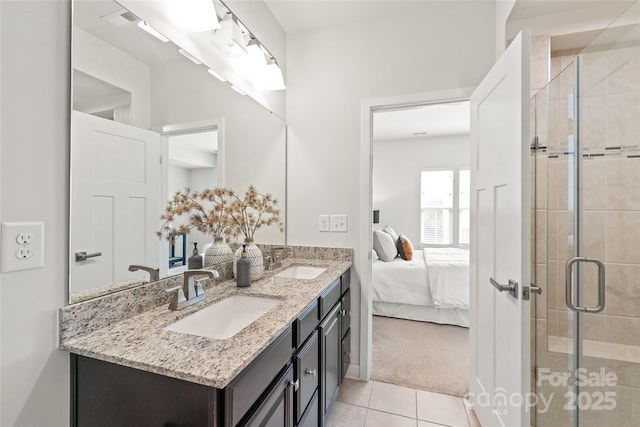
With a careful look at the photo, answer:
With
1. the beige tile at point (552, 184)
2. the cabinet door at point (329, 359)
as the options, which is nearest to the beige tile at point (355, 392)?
the cabinet door at point (329, 359)

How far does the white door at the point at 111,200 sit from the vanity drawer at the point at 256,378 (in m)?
0.60

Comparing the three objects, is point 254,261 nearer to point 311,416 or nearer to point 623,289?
point 311,416

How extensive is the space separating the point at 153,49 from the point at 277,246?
1430mm

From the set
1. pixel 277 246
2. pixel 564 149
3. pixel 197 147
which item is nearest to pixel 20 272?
pixel 197 147

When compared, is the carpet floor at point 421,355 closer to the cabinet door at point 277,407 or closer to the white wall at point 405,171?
the cabinet door at point 277,407

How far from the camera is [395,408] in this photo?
185 centimetres

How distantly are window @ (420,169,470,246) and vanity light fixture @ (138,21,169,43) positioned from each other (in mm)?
4828

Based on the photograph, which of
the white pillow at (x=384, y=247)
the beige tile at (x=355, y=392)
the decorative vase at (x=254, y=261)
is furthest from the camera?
the white pillow at (x=384, y=247)

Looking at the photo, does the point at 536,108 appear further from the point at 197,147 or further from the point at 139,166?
the point at 139,166

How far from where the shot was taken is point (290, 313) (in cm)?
113

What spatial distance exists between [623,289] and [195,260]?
6.94 ft

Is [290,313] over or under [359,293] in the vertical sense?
over

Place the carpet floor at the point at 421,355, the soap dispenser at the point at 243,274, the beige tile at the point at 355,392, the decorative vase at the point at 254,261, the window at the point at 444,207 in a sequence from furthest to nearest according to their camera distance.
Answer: the window at the point at 444,207 → the carpet floor at the point at 421,355 → the beige tile at the point at 355,392 → the decorative vase at the point at 254,261 → the soap dispenser at the point at 243,274

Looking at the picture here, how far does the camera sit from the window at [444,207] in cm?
516
